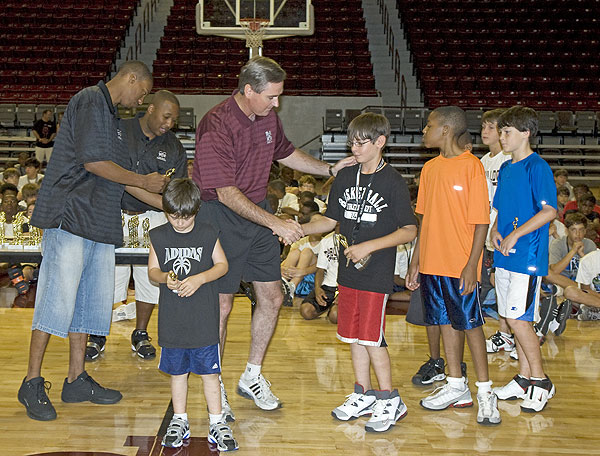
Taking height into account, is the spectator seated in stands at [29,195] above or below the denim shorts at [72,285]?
below

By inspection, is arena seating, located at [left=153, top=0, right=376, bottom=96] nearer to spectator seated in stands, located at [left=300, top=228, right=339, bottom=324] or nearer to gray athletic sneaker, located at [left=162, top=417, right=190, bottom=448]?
spectator seated in stands, located at [left=300, top=228, right=339, bottom=324]

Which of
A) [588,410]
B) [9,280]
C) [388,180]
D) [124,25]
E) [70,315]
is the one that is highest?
[124,25]

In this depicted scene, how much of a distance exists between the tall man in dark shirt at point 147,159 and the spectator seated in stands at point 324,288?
62.4 inches

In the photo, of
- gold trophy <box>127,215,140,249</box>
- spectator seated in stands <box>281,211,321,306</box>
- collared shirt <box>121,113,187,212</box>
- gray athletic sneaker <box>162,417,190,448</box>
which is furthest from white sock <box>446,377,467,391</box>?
spectator seated in stands <box>281,211,321,306</box>

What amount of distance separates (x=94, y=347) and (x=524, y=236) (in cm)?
294

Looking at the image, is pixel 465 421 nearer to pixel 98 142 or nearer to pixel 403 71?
pixel 98 142

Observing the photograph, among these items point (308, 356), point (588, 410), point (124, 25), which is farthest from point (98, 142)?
point (124, 25)

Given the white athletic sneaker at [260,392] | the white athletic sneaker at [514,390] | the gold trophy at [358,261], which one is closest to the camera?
the gold trophy at [358,261]

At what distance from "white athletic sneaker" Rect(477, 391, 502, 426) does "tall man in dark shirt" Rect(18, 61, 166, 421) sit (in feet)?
6.85

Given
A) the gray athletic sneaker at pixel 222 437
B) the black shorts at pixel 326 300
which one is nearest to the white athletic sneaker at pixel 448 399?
the gray athletic sneaker at pixel 222 437

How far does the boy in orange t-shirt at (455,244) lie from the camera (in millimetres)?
3824

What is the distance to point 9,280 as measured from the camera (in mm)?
7734

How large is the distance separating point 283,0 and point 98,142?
785 cm

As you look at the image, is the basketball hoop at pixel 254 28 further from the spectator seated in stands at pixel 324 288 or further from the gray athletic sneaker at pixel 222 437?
the gray athletic sneaker at pixel 222 437
